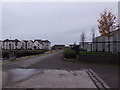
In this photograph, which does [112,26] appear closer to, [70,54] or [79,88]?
[70,54]

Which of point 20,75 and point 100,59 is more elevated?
point 100,59

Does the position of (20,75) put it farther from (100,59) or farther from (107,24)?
(107,24)

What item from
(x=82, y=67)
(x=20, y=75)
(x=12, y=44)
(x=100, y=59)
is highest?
(x=12, y=44)

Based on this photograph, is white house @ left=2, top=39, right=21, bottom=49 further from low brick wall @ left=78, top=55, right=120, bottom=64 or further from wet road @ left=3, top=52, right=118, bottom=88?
wet road @ left=3, top=52, right=118, bottom=88

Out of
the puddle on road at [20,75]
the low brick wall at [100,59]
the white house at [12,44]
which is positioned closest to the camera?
the puddle on road at [20,75]

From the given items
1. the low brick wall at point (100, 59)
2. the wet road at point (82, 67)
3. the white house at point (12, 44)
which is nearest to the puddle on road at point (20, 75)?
the wet road at point (82, 67)

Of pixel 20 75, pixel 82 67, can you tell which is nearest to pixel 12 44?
pixel 82 67

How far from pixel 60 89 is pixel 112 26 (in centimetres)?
1803

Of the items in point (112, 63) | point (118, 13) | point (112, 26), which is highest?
point (118, 13)

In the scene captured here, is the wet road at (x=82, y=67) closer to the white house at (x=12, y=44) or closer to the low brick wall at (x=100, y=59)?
the low brick wall at (x=100, y=59)

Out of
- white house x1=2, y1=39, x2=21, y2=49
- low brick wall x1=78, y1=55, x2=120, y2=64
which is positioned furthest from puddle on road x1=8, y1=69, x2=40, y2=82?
white house x1=2, y1=39, x2=21, y2=49

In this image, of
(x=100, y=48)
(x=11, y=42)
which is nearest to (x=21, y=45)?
(x=11, y=42)

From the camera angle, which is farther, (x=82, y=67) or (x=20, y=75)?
(x=82, y=67)

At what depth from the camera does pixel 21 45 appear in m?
115
